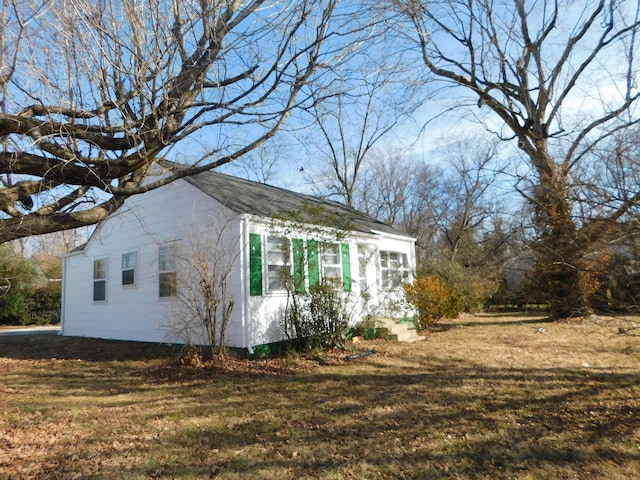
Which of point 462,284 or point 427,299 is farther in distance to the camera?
point 462,284

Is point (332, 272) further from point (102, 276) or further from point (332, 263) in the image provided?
point (102, 276)

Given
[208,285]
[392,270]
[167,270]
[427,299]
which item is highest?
[167,270]

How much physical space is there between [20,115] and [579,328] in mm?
14099

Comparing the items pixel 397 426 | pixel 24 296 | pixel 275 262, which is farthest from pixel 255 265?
pixel 24 296

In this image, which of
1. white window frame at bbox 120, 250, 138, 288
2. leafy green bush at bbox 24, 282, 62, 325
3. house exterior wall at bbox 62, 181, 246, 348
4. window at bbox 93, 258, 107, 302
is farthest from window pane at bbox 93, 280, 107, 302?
leafy green bush at bbox 24, 282, 62, 325

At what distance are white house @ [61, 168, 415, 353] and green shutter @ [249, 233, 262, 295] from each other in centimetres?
2

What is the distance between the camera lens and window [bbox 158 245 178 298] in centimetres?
976

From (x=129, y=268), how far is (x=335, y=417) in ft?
27.6

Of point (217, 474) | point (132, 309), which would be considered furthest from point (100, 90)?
point (132, 309)

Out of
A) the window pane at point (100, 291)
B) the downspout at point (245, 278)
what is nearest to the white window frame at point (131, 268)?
the window pane at point (100, 291)

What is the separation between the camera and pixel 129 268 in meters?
11.3

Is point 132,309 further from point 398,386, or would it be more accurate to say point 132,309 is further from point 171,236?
point 398,386

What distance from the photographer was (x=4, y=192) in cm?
512

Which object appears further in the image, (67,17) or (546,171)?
(546,171)
